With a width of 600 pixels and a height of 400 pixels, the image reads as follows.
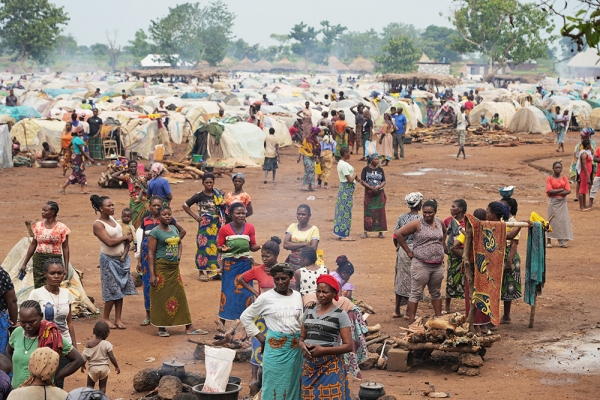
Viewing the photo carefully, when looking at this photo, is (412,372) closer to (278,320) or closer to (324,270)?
(324,270)

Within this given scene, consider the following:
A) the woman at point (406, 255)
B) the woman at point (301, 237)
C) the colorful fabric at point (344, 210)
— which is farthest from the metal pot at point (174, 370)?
the colorful fabric at point (344, 210)

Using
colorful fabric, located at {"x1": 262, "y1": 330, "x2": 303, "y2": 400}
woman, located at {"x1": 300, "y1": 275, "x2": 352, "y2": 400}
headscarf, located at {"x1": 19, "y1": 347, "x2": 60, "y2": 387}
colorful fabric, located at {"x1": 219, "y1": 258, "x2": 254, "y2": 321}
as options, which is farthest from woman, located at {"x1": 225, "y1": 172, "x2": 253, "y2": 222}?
headscarf, located at {"x1": 19, "y1": 347, "x2": 60, "y2": 387}

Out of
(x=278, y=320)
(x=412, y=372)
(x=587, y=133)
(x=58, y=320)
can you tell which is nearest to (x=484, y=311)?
(x=412, y=372)

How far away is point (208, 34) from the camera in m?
117

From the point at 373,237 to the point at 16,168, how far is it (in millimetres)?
13031

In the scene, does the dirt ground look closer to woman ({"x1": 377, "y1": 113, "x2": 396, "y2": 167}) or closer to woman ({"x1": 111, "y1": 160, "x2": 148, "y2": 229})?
woman ({"x1": 377, "y1": 113, "x2": 396, "y2": 167})

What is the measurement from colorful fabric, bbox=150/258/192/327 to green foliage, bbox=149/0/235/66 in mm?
97039

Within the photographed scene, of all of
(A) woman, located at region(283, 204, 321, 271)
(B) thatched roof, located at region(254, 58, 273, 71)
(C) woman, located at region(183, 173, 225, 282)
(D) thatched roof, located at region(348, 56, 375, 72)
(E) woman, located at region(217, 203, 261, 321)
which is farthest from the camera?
(B) thatched roof, located at region(254, 58, 273, 71)

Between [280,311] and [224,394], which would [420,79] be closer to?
[224,394]

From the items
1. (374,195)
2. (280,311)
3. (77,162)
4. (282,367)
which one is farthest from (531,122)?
(282,367)

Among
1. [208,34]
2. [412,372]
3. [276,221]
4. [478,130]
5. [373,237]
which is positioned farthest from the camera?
[208,34]

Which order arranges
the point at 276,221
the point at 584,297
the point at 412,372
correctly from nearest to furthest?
the point at 412,372
the point at 584,297
the point at 276,221

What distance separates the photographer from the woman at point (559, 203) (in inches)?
516

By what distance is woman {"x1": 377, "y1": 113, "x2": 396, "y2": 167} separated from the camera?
24.0 m
